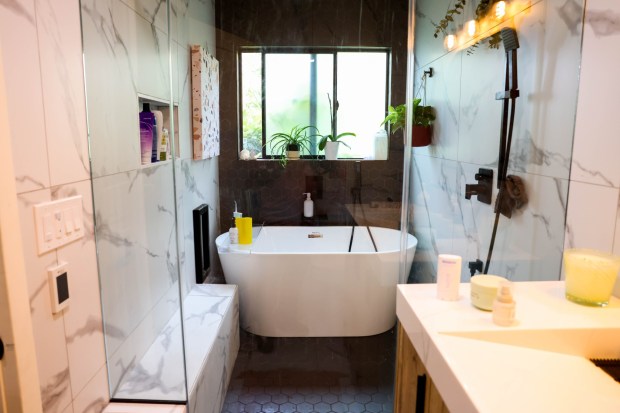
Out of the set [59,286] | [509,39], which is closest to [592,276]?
[509,39]

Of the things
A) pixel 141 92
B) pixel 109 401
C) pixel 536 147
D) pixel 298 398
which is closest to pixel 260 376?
pixel 298 398

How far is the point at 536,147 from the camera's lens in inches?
71.9

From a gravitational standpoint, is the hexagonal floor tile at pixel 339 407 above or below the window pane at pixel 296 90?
below

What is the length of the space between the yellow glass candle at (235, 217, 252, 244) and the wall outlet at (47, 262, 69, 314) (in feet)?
6.35

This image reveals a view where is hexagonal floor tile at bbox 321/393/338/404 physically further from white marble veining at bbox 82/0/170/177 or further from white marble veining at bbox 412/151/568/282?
white marble veining at bbox 82/0/170/177

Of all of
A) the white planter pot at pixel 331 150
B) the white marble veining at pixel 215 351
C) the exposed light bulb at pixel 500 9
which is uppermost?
the exposed light bulb at pixel 500 9

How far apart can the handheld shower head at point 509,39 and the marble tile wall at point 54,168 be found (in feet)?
5.70

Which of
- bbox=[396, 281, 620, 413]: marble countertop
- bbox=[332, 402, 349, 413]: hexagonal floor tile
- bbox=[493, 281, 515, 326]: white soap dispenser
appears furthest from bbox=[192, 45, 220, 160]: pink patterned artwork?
bbox=[493, 281, 515, 326]: white soap dispenser

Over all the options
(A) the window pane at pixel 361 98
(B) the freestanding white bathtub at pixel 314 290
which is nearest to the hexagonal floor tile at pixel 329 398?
(B) the freestanding white bathtub at pixel 314 290

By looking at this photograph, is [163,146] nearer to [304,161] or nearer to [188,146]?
[188,146]

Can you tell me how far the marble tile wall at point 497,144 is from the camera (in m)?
1.65

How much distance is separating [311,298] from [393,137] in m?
1.47

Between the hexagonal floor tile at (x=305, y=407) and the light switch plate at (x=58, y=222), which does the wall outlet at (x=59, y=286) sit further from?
the hexagonal floor tile at (x=305, y=407)

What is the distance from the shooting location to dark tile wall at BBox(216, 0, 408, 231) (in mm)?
3479
